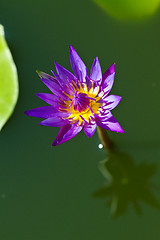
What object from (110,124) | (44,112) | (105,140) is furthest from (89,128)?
(105,140)

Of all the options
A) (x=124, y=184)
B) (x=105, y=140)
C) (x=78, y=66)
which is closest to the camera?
(x=78, y=66)

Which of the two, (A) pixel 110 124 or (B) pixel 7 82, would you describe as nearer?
(A) pixel 110 124

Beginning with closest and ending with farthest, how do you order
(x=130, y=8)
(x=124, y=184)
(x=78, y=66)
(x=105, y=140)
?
(x=78, y=66) → (x=105, y=140) → (x=124, y=184) → (x=130, y=8)

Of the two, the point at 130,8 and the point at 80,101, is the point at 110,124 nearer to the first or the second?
the point at 80,101

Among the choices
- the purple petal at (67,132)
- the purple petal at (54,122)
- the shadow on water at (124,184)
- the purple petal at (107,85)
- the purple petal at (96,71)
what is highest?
the purple petal at (96,71)

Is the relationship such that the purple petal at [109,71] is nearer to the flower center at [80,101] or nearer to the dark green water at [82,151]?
the flower center at [80,101]

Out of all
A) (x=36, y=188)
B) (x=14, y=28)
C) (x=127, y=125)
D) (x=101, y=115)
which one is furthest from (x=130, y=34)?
(x=36, y=188)

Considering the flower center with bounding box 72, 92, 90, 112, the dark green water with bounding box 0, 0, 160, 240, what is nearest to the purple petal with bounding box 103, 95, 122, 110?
the flower center with bounding box 72, 92, 90, 112

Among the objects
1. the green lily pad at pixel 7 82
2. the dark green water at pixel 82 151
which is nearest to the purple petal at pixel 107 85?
the dark green water at pixel 82 151
